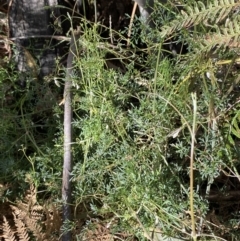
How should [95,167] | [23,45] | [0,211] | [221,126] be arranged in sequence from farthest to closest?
[23,45] → [0,211] → [95,167] → [221,126]

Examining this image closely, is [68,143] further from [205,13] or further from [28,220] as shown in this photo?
[205,13]

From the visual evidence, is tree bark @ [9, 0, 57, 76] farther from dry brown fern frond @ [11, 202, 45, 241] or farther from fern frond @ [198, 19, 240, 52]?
fern frond @ [198, 19, 240, 52]

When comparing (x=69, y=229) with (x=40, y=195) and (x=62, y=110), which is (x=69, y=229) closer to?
(x=40, y=195)

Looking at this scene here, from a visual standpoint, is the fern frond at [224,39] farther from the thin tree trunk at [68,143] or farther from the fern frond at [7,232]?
the fern frond at [7,232]

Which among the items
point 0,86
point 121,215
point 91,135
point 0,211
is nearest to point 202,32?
point 91,135

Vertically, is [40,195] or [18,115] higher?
[18,115]

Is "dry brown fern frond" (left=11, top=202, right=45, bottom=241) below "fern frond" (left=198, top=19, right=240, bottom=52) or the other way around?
below

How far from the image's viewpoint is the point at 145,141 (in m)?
1.59

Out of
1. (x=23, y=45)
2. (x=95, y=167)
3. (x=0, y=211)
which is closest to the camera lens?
(x=95, y=167)

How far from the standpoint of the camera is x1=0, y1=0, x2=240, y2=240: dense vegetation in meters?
1.41

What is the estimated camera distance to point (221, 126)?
4.74 ft

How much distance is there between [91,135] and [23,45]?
48 cm

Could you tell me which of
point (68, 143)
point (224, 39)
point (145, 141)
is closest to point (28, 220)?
point (68, 143)

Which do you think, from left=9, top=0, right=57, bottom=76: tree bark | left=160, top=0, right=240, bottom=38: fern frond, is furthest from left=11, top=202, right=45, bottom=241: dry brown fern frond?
left=160, top=0, right=240, bottom=38: fern frond
